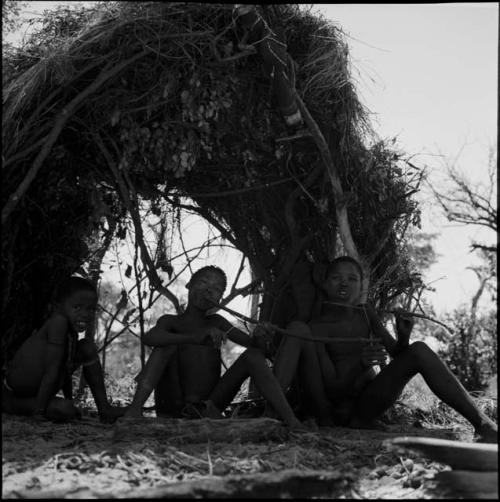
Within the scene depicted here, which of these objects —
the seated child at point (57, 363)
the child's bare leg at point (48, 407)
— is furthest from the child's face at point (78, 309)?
the child's bare leg at point (48, 407)

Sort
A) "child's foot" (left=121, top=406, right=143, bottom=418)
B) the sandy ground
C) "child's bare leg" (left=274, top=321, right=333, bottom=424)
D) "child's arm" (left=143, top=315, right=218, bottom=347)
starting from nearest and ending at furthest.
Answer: the sandy ground < "child's foot" (left=121, top=406, right=143, bottom=418) < "child's bare leg" (left=274, top=321, right=333, bottom=424) < "child's arm" (left=143, top=315, right=218, bottom=347)

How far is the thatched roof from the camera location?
17.0 feet

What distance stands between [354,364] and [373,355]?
20 centimetres

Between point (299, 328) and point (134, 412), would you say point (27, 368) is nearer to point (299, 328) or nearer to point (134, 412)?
point (134, 412)

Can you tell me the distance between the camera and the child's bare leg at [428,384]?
15.3ft

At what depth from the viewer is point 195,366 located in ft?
17.9

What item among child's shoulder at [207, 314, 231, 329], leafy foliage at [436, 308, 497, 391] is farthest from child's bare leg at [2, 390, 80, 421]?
leafy foliage at [436, 308, 497, 391]

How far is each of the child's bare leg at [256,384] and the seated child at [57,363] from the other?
0.72 meters

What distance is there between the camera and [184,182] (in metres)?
6.42

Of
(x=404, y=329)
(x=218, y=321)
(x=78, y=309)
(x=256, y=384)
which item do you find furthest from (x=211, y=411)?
(x=404, y=329)

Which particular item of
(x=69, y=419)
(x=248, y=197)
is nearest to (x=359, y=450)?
(x=69, y=419)

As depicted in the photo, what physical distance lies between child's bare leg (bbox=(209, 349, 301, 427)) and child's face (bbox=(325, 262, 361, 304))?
0.88 m

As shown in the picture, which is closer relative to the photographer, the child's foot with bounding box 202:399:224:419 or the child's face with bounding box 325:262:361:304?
the child's foot with bounding box 202:399:224:419

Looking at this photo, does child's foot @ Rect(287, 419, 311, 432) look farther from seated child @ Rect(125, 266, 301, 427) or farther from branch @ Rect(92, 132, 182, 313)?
branch @ Rect(92, 132, 182, 313)
